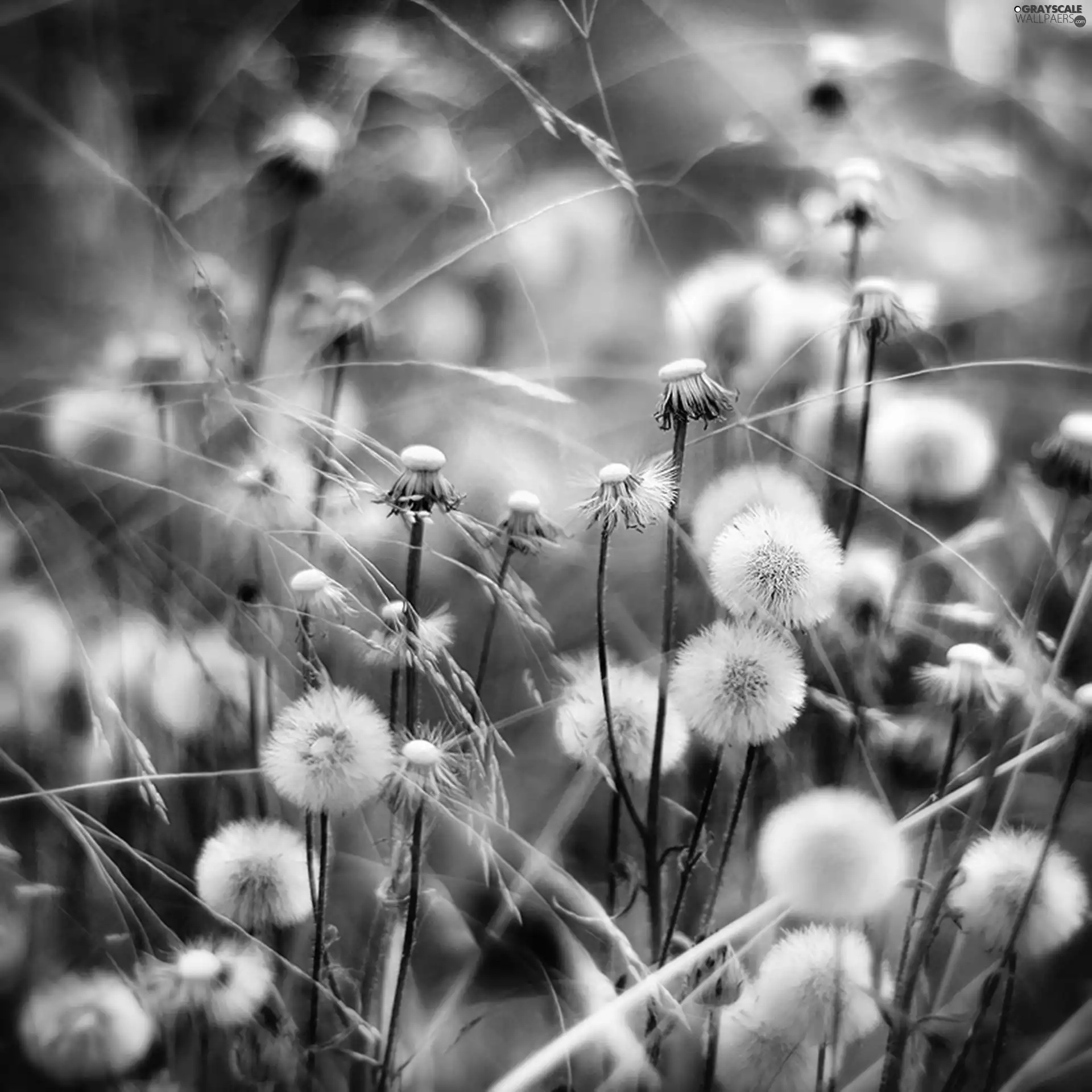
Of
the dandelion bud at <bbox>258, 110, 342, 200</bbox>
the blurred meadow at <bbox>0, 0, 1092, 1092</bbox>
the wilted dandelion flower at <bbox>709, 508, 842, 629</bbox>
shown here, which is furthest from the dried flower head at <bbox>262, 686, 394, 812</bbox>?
the dandelion bud at <bbox>258, 110, 342, 200</bbox>

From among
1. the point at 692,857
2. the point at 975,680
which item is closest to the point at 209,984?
the point at 692,857

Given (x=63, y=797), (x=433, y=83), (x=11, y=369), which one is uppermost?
(x=433, y=83)

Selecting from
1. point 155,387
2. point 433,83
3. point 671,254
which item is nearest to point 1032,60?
point 671,254

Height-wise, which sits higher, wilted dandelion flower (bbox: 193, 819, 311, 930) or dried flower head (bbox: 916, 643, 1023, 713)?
dried flower head (bbox: 916, 643, 1023, 713)

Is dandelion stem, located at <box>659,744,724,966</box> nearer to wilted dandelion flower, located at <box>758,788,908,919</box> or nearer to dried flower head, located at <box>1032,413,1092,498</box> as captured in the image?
wilted dandelion flower, located at <box>758,788,908,919</box>

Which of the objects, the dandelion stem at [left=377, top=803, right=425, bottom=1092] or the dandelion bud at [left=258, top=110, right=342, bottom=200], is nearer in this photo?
the dandelion stem at [left=377, top=803, right=425, bottom=1092]

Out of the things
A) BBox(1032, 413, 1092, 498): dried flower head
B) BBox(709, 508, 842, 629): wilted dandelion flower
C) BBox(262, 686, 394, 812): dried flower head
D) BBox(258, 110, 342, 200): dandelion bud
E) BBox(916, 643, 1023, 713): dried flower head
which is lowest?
BBox(262, 686, 394, 812): dried flower head

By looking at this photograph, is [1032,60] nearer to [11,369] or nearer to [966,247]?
[966,247]
